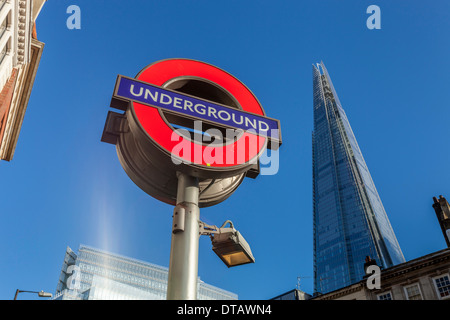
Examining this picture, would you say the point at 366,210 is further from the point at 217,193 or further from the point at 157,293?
the point at 217,193

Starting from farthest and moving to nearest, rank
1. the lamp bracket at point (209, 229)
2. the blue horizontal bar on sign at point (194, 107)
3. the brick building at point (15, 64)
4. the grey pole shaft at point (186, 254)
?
the brick building at point (15, 64)
the blue horizontal bar on sign at point (194, 107)
the lamp bracket at point (209, 229)
the grey pole shaft at point (186, 254)

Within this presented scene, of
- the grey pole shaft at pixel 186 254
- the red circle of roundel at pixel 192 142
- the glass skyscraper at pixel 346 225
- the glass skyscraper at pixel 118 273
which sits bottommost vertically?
the grey pole shaft at pixel 186 254

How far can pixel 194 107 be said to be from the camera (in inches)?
271

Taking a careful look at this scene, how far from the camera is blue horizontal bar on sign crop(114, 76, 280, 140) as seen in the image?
6.43 metres

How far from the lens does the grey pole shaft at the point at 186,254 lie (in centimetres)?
491

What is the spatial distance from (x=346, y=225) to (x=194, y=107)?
172946mm

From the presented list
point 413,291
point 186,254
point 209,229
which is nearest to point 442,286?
point 413,291

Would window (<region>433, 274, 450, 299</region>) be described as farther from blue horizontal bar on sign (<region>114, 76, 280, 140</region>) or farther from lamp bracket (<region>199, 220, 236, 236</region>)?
lamp bracket (<region>199, 220, 236, 236</region>)

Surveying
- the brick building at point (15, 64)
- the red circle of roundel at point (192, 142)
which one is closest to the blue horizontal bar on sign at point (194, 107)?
the red circle of roundel at point (192, 142)

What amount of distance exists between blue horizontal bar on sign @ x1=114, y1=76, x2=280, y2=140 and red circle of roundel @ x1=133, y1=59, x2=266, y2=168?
7.4 inches

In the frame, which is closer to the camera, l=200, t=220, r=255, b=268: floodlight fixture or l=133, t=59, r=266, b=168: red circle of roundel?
l=200, t=220, r=255, b=268: floodlight fixture

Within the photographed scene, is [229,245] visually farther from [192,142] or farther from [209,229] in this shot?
[192,142]

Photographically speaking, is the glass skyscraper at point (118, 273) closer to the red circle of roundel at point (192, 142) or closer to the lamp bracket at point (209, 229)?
the red circle of roundel at point (192, 142)

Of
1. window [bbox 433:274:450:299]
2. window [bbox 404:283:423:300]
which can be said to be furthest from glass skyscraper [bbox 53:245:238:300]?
window [bbox 433:274:450:299]
